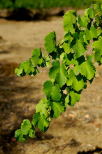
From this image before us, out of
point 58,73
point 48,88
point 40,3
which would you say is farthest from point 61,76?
point 40,3

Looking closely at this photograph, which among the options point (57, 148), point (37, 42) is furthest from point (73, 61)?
point (37, 42)

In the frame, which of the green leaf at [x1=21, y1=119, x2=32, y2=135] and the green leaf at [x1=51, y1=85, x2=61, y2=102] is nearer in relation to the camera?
the green leaf at [x1=51, y1=85, x2=61, y2=102]

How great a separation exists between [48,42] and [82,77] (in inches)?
15.9

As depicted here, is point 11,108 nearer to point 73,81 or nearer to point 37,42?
point 73,81

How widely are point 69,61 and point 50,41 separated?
23cm

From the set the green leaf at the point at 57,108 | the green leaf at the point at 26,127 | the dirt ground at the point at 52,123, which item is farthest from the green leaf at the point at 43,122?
the dirt ground at the point at 52,123

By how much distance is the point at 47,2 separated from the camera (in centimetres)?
1744

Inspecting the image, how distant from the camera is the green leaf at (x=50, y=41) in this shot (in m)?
2.60

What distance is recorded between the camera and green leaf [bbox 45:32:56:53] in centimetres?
260

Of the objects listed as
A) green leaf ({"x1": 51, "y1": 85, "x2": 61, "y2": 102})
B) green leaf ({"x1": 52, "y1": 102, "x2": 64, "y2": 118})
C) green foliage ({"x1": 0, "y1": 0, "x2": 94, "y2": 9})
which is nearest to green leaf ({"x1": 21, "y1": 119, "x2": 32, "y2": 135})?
green leaf ({"x1": 52, "y1": 102, "x2": 64, "y2": 118})

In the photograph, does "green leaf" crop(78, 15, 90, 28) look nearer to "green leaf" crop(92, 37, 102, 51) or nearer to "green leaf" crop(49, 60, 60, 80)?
"green leaf" crop(92, 37, 102, 51)

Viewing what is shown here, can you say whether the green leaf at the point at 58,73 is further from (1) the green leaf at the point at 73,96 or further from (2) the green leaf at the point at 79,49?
(1) the green leaf at the point at 73,96

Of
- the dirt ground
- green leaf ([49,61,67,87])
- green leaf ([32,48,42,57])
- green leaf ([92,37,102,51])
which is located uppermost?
green leaf ([92,37,102,51])

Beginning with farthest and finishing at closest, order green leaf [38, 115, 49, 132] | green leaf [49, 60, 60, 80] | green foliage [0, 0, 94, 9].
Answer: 1. green foliage [0, 0, 94, 9]
2. green leaf [38, 115, 49, 132]
3. green leaf [49, 60, 60, 80]
